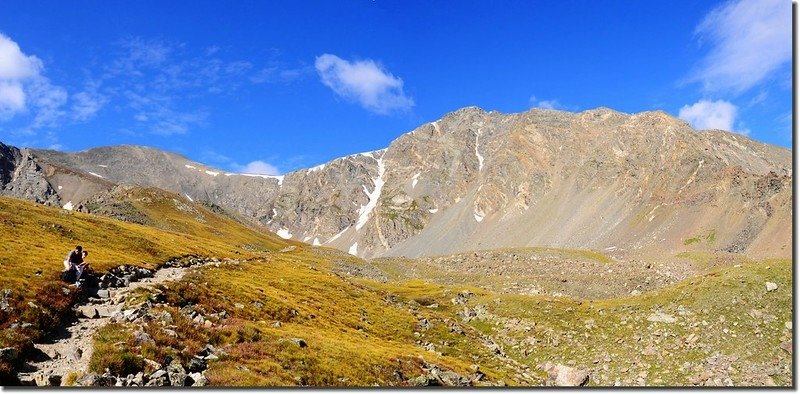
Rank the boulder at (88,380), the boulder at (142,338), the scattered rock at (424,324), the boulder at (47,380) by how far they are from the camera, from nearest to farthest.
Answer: the boulder at (88,380) → the boulder at (47,380) → the boulder at (142,338) → the scattered rock at (424,324)

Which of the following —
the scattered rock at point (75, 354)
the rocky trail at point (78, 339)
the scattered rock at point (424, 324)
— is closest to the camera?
the rocky trail at point (78, 339)

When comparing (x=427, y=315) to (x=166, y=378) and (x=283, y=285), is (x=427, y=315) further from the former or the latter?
(x=166, y=378)

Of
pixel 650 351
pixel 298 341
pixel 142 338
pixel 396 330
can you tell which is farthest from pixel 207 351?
pixel 650 351

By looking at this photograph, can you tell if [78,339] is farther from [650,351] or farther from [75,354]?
[650,351]

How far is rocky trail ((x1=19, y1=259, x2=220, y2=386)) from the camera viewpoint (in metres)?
20.4

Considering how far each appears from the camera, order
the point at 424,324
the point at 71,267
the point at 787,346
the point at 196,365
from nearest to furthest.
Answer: the point at 196,365, the point at 71,267, the point at 787,346, the point at 424,324

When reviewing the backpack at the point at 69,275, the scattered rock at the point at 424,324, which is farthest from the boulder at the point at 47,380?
the scattered rock at the point at 424,324

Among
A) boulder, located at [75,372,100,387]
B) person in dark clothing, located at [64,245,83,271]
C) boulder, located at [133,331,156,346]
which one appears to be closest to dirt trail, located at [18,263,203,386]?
boulder, located at [75,372,100,387]

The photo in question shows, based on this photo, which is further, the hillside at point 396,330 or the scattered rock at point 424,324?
the scattered rock at point 424,324

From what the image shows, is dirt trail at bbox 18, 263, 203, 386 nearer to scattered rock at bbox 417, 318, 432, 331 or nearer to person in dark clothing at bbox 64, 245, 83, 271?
person in dark clothing at bbox 64, 245, 83, 271

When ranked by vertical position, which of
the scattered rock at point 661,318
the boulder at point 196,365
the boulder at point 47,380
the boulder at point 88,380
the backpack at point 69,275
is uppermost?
the scattered rock at point 661,318

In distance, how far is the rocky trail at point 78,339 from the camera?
20406 mm

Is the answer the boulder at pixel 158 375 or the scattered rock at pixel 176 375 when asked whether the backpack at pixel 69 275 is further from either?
the boulder at pixel 158 375

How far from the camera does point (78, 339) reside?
24953 millimetres
